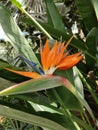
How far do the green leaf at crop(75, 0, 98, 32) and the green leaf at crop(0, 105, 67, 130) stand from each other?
516 mm

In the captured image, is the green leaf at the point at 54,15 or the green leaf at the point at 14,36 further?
the green leaf at the point at 54,15

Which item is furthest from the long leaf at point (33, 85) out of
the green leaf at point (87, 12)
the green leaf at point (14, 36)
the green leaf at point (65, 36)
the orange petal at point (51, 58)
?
the green leaf at point (87, 12)

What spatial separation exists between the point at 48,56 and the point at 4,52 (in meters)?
1.31

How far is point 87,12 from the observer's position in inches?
48.9

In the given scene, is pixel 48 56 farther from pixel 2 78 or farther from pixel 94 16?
pixel 94 16

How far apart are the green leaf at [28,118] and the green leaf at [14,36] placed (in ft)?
0.52

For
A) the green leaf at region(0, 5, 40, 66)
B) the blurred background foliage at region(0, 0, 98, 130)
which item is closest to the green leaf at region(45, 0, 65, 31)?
the blurred background foliage at region(0, 0, 98, 130)

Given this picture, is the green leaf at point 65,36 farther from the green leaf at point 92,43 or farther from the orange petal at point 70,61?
the orange petal at point 70,61

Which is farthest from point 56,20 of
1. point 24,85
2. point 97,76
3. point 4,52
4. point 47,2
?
point 4,52

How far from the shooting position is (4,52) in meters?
2.06

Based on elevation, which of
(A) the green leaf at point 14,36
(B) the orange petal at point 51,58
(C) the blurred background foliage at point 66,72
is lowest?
(C) the blurred background foliage at point 66,72

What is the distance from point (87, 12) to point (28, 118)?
564 mm

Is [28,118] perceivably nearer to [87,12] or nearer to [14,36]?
[14,36]

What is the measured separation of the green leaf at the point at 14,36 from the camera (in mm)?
904
